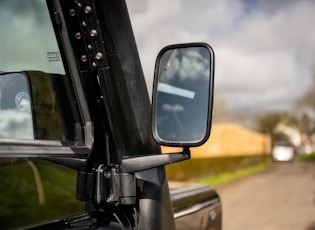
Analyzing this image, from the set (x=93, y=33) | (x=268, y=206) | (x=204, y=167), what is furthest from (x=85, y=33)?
(x=204, y=167)

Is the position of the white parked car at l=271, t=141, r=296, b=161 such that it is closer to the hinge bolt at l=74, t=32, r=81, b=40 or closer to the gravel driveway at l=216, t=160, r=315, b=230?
the gravel driveway at l=216, t=160, r=315, b=230

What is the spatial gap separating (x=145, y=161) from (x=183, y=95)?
336 millimetres

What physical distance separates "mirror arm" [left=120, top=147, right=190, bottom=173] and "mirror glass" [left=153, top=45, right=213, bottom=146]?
0.17ft

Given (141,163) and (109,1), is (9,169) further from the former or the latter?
(109,1)

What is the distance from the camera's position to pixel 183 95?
75.2 inches

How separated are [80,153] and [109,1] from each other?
0.56 metres

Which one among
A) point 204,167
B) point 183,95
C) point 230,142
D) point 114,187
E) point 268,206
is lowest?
point 230,142

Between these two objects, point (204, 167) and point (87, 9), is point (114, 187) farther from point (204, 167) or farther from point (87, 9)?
point (204, 167)

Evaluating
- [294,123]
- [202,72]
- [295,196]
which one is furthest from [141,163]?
[294,123]

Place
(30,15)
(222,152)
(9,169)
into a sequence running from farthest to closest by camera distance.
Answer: (222,152) → (30,15) → (9,169)

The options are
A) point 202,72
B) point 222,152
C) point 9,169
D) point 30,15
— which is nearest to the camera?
point 9,169

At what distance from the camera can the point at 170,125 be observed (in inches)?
72.3

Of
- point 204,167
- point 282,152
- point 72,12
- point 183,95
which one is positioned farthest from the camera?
point 282,152

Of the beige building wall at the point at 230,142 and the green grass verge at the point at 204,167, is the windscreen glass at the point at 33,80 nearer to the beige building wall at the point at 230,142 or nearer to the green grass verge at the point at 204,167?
the green grass verge at the point at 204,167
